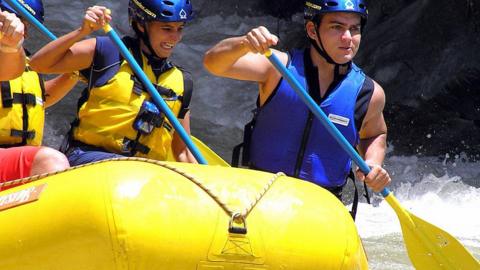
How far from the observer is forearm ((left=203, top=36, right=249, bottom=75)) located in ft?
13.1

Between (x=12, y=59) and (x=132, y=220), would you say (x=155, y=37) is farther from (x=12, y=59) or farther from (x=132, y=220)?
(x=132, y=220)

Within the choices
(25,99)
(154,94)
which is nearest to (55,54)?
(25,99)

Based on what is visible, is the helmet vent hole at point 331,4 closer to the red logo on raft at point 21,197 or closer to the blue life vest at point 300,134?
the blue life vest at point 300,134

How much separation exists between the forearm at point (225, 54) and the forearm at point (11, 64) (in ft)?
2.60

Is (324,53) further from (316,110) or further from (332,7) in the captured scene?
(316,110)

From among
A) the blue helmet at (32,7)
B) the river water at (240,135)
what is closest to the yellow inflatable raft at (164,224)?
the blue helmet at (32,7)

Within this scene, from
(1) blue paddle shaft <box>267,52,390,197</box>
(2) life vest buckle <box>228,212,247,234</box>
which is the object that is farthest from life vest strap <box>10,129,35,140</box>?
(2) life vest buckle <box>228,212,247,234</box>

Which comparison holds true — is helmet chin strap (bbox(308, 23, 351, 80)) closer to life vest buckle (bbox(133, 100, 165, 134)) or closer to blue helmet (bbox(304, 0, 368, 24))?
blue helmet (bbox(304, 0, 368, 24))

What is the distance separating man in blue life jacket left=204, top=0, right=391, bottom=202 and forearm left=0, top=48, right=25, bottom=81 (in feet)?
2.64

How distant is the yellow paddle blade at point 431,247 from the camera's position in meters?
4.33

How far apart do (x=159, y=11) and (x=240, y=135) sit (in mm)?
5505

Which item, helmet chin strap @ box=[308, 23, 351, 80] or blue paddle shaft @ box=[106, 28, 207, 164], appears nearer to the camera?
blue paddle shaft @ box=[106, 28, 207, 164]

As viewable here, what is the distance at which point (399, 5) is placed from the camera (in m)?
10.7

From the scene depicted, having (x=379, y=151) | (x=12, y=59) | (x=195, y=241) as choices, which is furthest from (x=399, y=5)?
(x=195, y=241)
